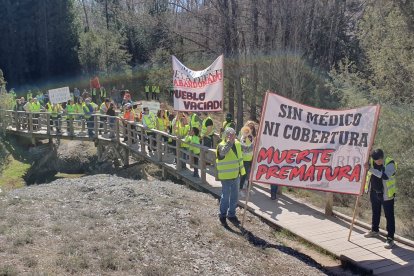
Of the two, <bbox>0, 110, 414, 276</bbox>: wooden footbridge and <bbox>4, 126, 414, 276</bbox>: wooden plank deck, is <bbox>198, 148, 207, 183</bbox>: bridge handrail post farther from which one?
<bbox>4, 126, 414, 276</bbox>: wooden plank deck

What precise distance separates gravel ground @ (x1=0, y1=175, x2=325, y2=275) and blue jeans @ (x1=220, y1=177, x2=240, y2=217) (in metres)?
0.29

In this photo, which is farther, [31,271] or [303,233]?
[303,233]

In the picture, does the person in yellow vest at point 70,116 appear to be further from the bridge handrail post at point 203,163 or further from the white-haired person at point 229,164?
the white-haired person at point 229,164

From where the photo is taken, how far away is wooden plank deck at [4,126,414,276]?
8.04 m

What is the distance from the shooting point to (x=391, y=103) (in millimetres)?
16562

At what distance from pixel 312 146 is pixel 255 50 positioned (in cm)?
1995

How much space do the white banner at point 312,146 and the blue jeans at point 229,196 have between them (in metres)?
0.59

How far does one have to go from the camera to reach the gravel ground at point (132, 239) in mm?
6965

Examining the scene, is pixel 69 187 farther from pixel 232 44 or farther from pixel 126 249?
pixel 232 44

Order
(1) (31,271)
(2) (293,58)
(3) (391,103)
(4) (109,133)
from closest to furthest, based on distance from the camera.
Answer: (1) (31,271) → (3) (391,103) → (4) (109,133) → (2) (293,58)

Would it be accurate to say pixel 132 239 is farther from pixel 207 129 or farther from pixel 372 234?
pixel 207 129

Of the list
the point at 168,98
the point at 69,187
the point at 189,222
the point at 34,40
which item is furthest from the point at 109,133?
the point at 34,40

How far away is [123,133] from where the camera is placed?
20297 mm

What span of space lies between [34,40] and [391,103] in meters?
37.3
